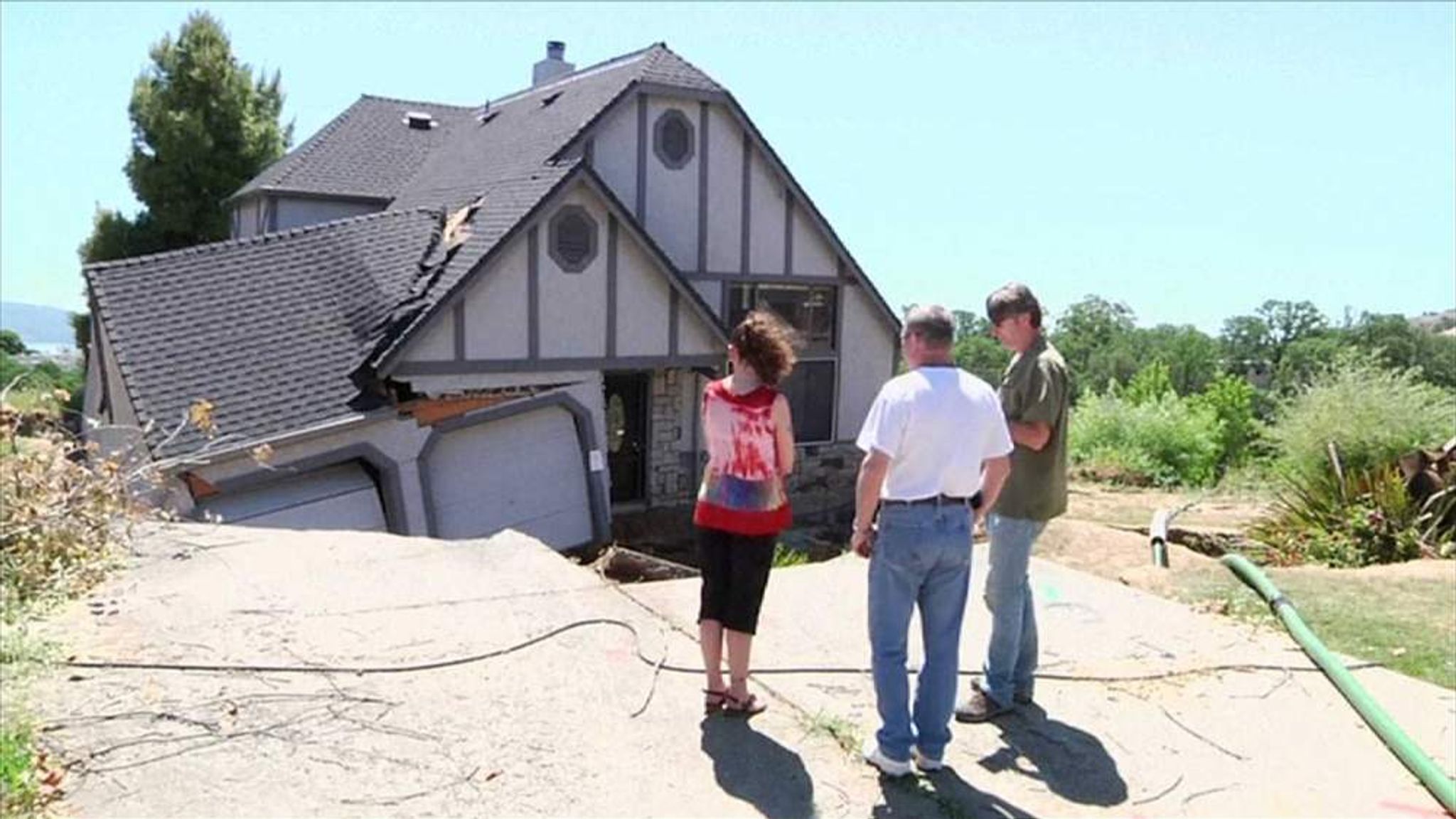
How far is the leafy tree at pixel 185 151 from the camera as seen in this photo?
28281 mm

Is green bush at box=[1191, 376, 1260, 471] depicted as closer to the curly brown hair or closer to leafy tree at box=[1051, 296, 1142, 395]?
leafy tree at box=[1051, 296, 1142, 395]

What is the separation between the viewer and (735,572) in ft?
13.7

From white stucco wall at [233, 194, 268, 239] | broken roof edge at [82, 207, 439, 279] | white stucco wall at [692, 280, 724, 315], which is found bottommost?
white stucco wall at [692, 280, 724, 315]

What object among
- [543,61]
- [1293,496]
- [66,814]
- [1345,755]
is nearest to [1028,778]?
[1345,755]

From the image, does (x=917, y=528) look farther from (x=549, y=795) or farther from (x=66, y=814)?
(x=66, y=814)

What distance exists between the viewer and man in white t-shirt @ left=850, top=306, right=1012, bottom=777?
12.2 feet

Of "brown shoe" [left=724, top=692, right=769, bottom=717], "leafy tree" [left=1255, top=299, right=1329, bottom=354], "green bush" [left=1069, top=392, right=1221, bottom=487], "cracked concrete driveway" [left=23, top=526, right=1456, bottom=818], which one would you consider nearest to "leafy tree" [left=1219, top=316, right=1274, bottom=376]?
"leafy tree" [left=1255, top=299, right=1329, bottom=354]

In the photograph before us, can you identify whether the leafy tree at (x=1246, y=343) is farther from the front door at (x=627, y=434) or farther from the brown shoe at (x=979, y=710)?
the brown shoe at (x=979, y=710)

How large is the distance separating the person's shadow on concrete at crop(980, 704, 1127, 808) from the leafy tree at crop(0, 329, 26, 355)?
148ft

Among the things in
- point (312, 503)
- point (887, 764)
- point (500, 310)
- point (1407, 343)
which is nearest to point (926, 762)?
point (887, 764)

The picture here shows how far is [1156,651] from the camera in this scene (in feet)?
18.6

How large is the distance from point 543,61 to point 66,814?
20714 mm

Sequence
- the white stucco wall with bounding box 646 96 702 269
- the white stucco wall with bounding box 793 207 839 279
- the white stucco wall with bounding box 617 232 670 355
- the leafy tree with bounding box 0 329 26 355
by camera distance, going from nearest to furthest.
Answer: the white stucco wall with bounding box 617 232 670 355
the white stucco wall with bounding box 646 96 702 269
the white stucco wall with bounding box 793 207 839 279
the leafy tree with bounding box 0 329 26 355

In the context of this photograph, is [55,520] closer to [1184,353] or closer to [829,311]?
[829,311]
